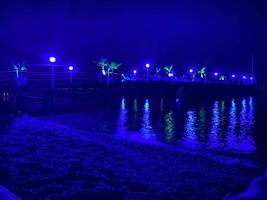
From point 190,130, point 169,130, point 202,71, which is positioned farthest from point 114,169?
point 202,71

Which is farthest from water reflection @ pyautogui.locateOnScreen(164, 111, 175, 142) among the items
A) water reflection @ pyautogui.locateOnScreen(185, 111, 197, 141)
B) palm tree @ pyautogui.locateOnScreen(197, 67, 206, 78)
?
palm tree @ pyautogui.locateOnScreen(197, 67, 206, 78)

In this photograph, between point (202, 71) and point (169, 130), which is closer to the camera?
point (169, 130)

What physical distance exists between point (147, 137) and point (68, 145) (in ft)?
8.55

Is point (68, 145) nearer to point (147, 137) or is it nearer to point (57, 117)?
point (147, 137)

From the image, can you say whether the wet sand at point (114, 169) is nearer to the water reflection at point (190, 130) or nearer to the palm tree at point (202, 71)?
the water reflection at point (190, 130)

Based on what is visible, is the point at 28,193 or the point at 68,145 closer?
the point at 28,193

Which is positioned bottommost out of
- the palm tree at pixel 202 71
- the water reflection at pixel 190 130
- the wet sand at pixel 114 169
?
the wet sand at pixel 114 169

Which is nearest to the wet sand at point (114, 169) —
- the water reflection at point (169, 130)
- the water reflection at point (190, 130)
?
the water reflection at point (169, 130)

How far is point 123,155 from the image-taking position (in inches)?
285

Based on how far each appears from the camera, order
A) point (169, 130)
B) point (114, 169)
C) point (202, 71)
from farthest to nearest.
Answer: point (202, 71)
point (169, 130)
point (114, 169)

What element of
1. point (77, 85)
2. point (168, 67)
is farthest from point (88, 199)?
point (168, 67)

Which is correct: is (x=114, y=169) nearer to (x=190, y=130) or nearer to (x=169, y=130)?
(x=169, y=130)

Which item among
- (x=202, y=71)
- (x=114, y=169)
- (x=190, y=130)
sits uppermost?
(x=202, y=71)

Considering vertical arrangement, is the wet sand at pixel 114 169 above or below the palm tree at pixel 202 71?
below
